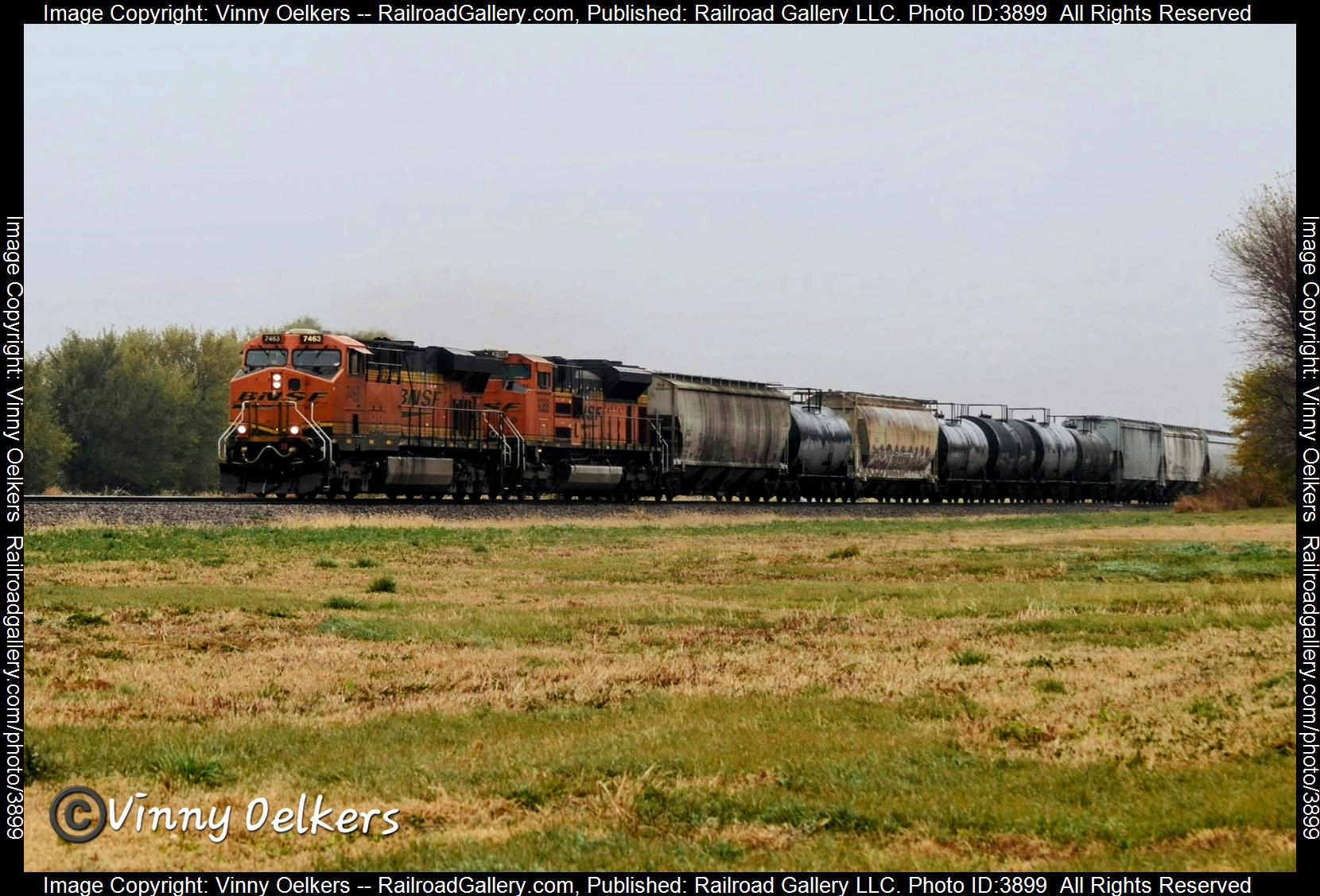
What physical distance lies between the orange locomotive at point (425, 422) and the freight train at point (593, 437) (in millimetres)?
53

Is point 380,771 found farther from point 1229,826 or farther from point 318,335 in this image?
point 318,335

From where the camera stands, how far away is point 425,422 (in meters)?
43.0

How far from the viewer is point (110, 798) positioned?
8.65m

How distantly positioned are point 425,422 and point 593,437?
24.2 feet

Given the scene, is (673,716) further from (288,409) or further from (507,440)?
(507,440)

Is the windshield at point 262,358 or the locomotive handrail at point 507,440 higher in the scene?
the windshield at point 262,358

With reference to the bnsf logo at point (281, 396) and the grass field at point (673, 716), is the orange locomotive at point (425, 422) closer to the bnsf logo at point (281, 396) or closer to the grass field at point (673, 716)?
the bnsf logo at point (281, 396)

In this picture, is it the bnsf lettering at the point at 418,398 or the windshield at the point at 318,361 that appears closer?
the windshield at the point at 318,361
